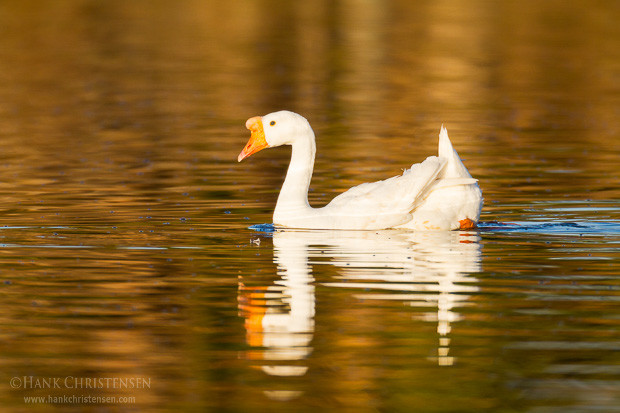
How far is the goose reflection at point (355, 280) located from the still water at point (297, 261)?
0.11 ft

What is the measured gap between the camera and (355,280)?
12641 mm

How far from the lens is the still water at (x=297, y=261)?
9.38m

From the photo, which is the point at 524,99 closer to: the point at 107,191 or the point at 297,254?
the point at 107,191

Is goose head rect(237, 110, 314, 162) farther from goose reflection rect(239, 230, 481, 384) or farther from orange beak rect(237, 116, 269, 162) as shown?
goose reflection rect(239, 230, 481, 384)

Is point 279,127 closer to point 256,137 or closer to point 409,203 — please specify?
point 256,137

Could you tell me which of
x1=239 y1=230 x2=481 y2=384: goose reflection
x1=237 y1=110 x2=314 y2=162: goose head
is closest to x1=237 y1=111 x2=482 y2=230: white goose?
x1=239 y1=230 x2=481 y2=384: goose reflection

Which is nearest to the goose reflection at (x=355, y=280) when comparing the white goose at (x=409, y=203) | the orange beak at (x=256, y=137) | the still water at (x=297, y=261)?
the still water at (x=297, y=261)

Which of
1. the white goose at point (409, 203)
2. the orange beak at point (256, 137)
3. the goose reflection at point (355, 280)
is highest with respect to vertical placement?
the orange beak at point (256, 137)

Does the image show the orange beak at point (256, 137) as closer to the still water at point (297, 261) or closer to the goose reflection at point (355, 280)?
the still water at point (297, 261)

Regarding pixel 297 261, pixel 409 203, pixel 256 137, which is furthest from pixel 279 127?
pixel 297 261

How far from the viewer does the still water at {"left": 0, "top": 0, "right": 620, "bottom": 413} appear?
369 inches

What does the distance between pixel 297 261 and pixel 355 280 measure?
123cm

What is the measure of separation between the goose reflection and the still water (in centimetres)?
3

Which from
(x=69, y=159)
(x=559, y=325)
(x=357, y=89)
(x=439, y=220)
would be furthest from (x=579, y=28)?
(x=559, y=325)
